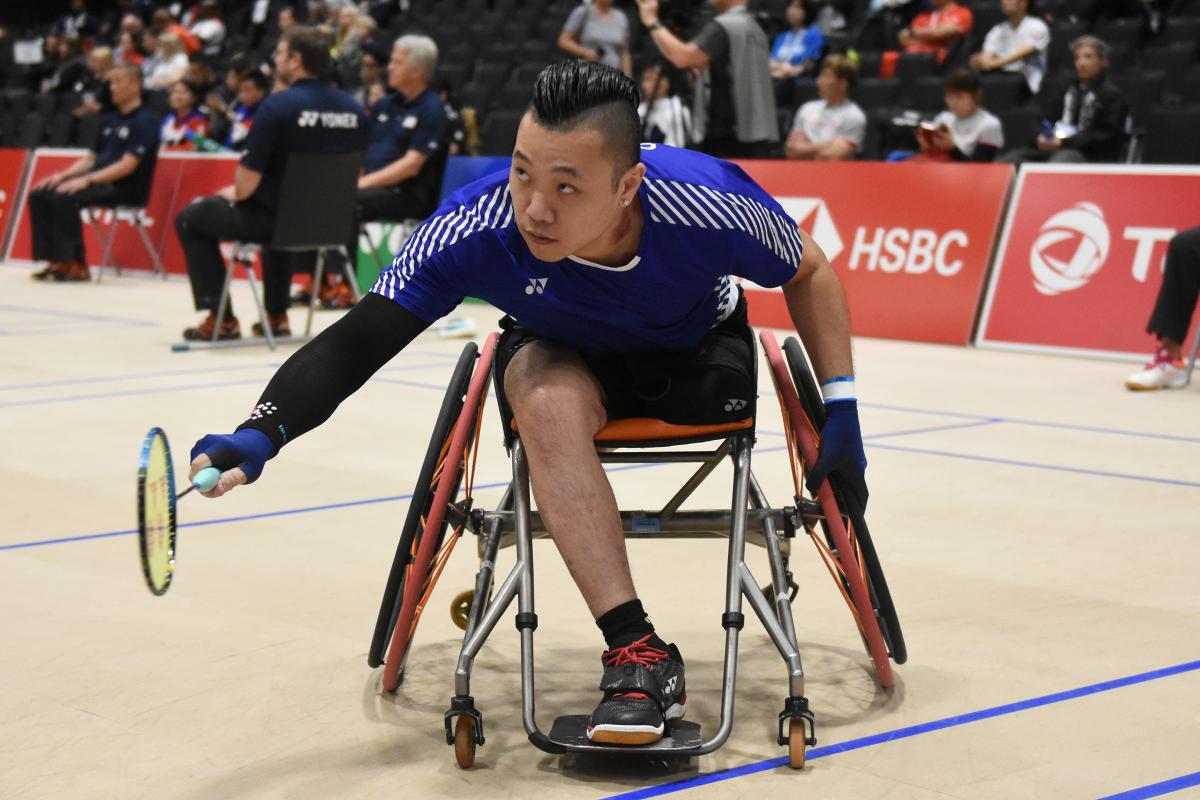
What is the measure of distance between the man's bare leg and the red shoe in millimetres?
6174

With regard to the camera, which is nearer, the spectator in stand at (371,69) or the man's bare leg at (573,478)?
the man's bare leg at (573,478)

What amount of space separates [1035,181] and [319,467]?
4.81 m

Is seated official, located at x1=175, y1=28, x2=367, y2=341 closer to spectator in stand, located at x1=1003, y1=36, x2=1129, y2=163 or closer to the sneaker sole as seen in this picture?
spectator in stand, located at x1=1003, y1=36, x2=1129, y2=163

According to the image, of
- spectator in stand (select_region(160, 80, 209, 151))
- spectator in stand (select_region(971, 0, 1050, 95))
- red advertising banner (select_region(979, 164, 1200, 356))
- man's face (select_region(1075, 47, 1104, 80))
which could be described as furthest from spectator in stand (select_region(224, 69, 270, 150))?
man's face (select_region(1075, 47, 1104, 80))

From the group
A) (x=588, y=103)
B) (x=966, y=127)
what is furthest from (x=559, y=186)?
(x=966, y=127)

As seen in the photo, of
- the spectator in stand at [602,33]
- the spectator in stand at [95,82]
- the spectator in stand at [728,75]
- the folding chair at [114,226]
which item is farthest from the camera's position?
the spectator in stand at [95,82]

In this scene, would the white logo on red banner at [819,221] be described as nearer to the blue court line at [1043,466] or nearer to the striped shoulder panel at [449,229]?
the blue court line at [1043,466]

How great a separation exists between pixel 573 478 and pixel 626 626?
0.90ft

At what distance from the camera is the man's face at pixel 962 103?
9.75 m

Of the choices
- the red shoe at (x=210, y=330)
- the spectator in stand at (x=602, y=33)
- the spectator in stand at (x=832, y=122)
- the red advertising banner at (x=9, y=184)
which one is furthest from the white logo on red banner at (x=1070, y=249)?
the red advertising banner at (x=9, y=184)

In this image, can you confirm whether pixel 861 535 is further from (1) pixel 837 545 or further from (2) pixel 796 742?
(2) pixel 796 742

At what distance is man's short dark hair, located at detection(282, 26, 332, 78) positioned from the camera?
8.33m

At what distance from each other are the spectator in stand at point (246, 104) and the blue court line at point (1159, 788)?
9.24m

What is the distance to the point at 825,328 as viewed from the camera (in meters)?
2.97
